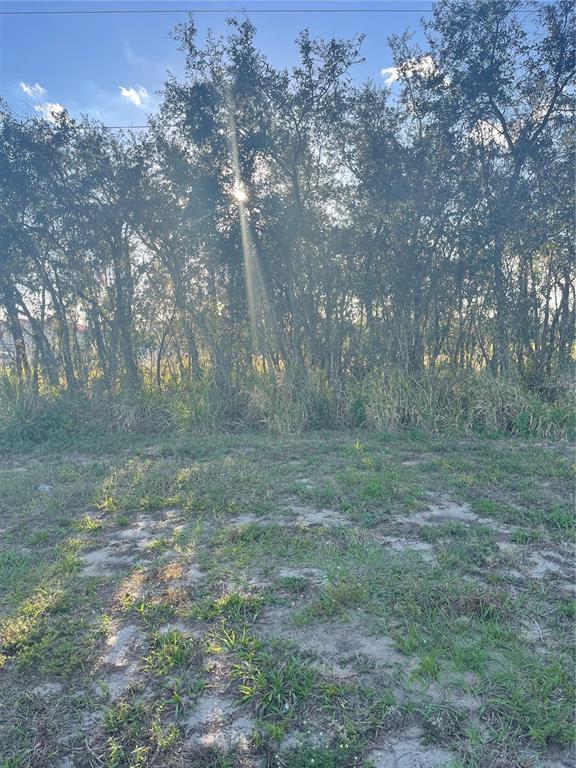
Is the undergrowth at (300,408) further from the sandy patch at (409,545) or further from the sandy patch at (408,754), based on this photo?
the sandy patch at (408,754)

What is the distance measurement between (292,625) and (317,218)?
5.58 m

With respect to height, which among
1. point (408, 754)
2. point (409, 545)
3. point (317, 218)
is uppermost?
point (317, 218)

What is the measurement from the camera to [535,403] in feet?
18.3

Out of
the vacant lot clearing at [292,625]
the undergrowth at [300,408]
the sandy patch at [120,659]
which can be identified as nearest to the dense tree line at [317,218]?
the undergrowth at [300,408]

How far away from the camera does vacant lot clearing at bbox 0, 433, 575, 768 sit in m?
1.56

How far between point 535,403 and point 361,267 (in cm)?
269

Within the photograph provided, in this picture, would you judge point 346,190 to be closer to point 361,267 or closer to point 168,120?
point 361,267

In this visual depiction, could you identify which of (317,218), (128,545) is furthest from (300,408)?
(128,545)

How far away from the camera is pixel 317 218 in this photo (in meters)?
6.68

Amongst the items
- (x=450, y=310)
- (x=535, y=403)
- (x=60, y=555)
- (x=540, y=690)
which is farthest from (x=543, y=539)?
(x=450, y=310)

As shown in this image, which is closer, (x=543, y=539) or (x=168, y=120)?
(x=543, y=539)

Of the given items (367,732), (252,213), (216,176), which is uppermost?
(216,176)

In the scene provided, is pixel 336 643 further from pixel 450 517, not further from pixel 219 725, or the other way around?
pixel 450 517

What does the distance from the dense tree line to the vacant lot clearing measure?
3216 millimetres
